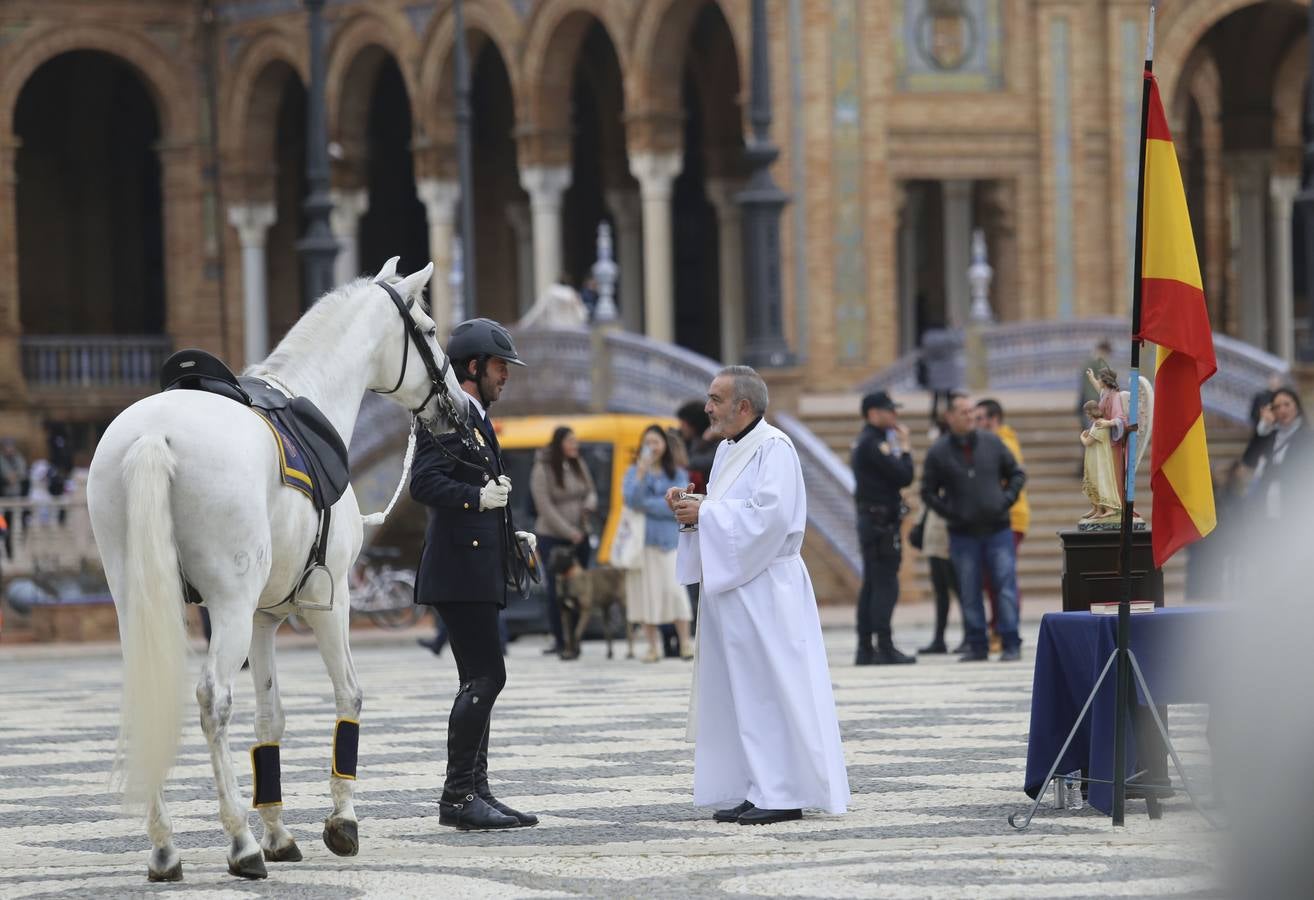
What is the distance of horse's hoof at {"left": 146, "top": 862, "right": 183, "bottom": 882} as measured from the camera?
7.48 meters

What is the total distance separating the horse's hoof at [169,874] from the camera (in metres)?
7.48

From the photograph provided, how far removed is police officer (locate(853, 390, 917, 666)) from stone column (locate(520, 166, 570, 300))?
1884 cm

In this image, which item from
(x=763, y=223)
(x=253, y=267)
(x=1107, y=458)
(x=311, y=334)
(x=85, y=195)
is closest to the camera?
(x=311, y=334)

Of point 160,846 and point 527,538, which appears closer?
point 160,846

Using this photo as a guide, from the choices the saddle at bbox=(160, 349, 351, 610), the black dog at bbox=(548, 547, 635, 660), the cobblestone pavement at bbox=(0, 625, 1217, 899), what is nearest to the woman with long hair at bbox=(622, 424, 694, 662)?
the black dog at bbox=(548, 547, 635, 660)

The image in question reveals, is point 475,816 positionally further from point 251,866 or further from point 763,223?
point 763,223

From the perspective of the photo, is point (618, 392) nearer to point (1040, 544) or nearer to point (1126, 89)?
point (1040, 544)

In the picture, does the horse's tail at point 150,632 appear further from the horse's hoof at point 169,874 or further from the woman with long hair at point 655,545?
the woman with long hair at point 655,545

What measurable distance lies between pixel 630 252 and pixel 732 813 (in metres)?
31.7

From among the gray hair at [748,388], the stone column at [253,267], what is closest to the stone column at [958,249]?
the stone column at [253,267]

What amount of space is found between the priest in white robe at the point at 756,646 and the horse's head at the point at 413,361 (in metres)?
0.85

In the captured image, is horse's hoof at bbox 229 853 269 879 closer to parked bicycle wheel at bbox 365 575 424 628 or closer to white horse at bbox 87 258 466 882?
white horse at bbox 87 258 466 882

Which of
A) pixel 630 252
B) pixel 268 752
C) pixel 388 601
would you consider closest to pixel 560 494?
pixel 388 601

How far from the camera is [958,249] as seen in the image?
114 feet
